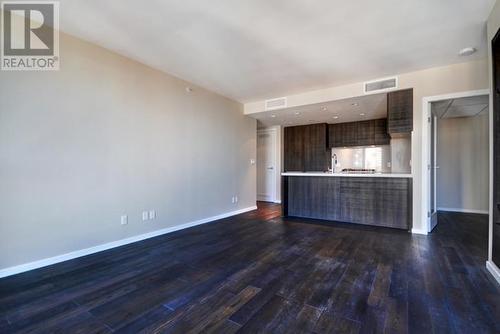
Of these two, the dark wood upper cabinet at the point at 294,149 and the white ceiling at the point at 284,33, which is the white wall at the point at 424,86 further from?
the dark wood upper cabinet at the point at 294,149

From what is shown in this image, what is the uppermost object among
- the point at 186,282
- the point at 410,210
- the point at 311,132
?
the point at 311,132

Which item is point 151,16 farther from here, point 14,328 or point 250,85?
point 14,328

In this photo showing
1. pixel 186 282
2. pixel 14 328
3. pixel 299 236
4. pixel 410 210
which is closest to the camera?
pixel 14 328

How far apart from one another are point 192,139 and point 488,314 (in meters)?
4.15

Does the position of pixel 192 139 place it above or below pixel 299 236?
above

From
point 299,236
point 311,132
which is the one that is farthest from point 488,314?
point 311,132

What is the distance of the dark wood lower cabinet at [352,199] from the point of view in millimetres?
3984

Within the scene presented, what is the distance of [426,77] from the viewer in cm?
366

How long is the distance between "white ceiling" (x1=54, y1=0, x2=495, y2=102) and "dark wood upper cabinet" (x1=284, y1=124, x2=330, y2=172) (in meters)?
2.99

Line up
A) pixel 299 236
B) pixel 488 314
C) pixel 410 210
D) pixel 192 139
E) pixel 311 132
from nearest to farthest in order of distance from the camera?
pixel 488 314 < pixel 299 236 < pixel 410 210 < pixel 192 139 < pixel 311 132

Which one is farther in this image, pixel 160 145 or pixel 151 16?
pixel 160 145

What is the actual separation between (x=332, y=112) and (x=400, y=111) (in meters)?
1.71

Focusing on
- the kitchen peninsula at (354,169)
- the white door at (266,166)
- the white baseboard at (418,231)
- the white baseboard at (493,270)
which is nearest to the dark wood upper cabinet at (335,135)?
the kitchen peninsula at (354,169)

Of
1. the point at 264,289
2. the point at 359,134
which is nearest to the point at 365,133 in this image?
the point at 359,134
